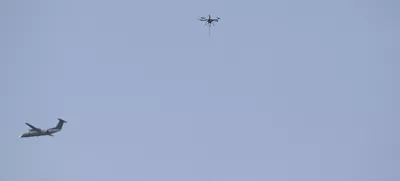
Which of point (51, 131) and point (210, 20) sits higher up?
point (210, 20)

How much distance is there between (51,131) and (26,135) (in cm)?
564

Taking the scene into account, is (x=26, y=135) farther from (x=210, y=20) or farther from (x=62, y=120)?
(x=210, y=20)

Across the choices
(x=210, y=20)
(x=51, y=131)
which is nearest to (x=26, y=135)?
(x=51, y=131)

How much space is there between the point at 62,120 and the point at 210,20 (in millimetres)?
37608

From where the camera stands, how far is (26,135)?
165 m

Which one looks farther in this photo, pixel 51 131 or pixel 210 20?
pixel 51 131

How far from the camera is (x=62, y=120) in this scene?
164125mm

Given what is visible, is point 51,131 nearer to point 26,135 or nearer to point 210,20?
point 26,135

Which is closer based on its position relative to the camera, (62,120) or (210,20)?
(210,20)

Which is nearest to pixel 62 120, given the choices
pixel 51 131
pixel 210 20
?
pixel 51 131

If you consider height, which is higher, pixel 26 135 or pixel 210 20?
pixel 210 20

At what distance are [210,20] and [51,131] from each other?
40.0 m

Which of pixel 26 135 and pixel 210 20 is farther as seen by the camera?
pixel 26 135

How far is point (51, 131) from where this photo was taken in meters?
163
